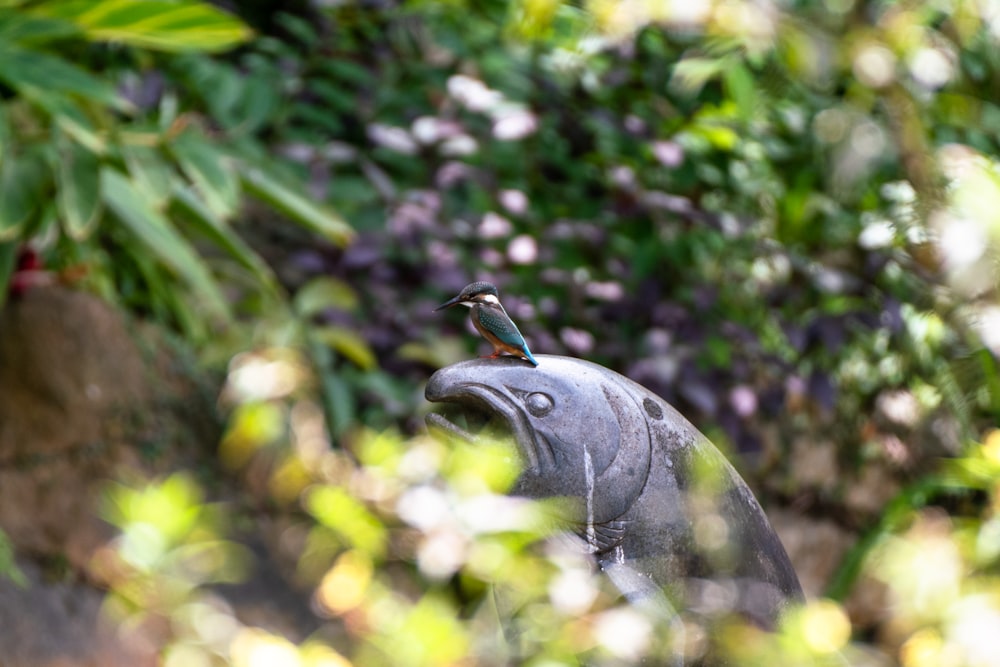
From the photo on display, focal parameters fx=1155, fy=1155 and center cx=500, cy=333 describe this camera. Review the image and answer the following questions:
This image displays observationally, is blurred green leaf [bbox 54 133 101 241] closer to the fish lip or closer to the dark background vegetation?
the dark background vegetation

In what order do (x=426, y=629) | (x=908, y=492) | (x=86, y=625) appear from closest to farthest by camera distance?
(x=426, y=629) → (x=908, y=492) → (x=86, y=625)

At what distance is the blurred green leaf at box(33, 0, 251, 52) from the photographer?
10.2 feet

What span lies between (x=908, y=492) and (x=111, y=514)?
7.11 ft

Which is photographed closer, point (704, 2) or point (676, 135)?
point (704, 2)

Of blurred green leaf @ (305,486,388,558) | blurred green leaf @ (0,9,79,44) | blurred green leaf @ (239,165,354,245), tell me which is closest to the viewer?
blurred green leaf @ (305,486,388,558)

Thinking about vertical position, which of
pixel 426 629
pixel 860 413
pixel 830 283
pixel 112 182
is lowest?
pixel 860 413

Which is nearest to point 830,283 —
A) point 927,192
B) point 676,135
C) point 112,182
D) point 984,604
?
point 676,135

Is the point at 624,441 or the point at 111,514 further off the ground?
the point at 111,514

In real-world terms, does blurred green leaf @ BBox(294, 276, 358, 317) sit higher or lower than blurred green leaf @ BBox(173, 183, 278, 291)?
lower

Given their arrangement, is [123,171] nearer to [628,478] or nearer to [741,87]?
[741,87]

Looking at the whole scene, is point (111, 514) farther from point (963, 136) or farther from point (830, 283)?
point (963, 136)

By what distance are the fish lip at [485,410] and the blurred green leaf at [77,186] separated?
1755 mm

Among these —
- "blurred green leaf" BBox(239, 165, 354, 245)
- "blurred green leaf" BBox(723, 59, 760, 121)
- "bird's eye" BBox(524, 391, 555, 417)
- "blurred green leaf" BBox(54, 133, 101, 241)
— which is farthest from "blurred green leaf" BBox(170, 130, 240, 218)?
"bird's eye" BBox(524, 391, 555, 417)

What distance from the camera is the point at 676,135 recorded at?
3719 mm
